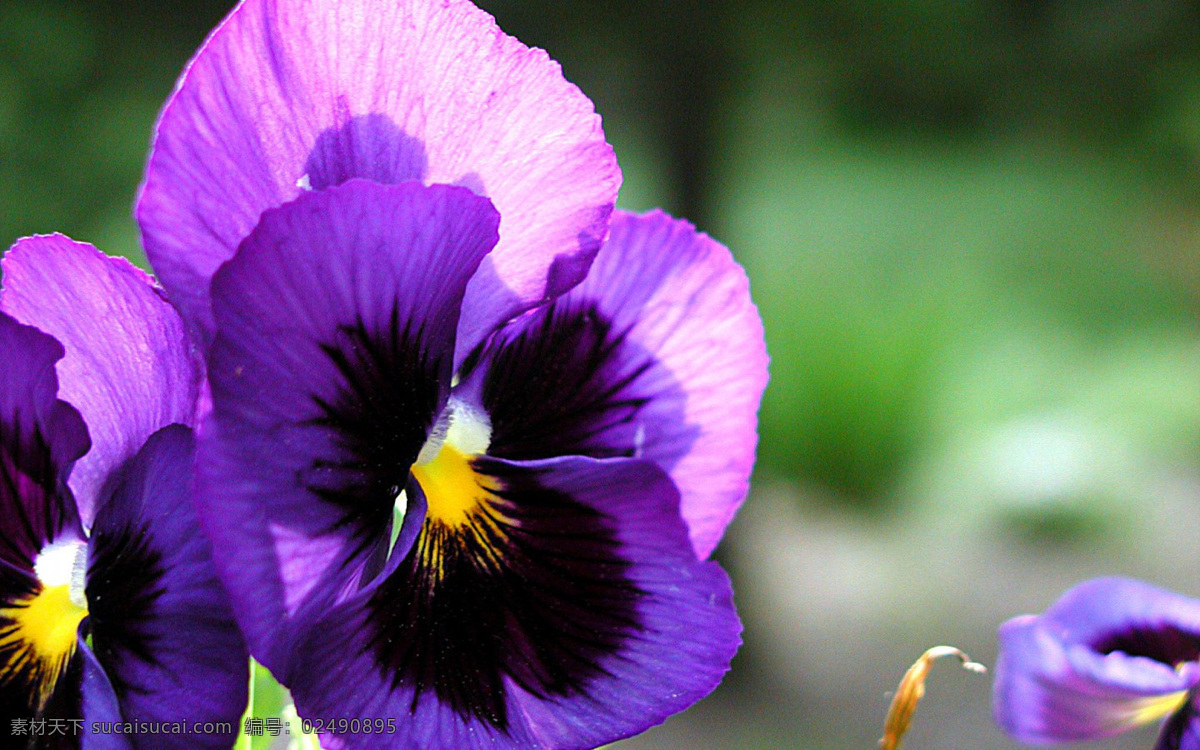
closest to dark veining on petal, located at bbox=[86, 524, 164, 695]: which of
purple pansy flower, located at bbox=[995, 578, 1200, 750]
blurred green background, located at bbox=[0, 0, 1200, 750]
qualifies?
purple pansy flower, located at bbox=[995, 578, 1200, 750]

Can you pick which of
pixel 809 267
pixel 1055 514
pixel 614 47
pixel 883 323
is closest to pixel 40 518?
pixel 614 47

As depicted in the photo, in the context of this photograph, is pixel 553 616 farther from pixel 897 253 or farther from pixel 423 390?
pixel 897 253

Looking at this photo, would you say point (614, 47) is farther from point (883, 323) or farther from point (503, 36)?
point (503, 36)

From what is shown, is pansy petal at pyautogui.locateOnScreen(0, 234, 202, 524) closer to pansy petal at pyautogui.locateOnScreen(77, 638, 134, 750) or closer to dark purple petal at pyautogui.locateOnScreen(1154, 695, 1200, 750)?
pansy petal at pyautogui.locateOnScreen(77, 638, 134, 750)

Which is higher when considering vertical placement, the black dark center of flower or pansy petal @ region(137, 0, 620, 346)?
pansy petal @ region(137, 0, 620, 346)

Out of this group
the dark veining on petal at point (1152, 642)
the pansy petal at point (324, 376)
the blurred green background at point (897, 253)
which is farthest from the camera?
the blurred green background at point (897, 253)

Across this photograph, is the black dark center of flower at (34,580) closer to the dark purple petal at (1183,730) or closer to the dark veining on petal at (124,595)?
the dark veining on petal at (124,595)

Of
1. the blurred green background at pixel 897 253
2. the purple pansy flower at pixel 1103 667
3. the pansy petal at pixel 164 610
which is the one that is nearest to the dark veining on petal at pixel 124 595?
the pansy petal at pixel 164 610
